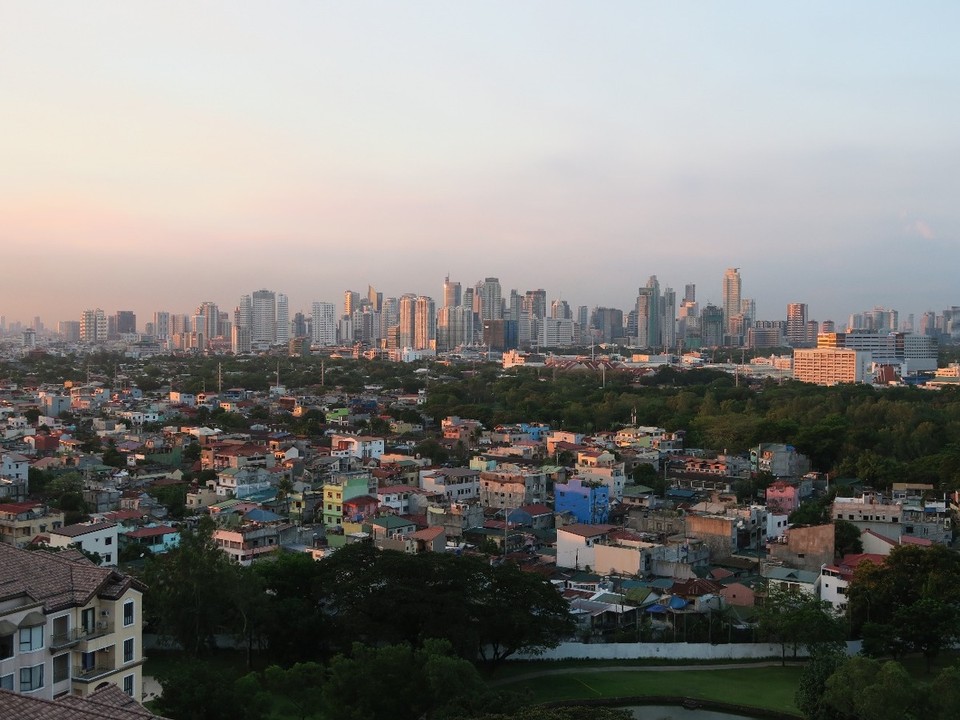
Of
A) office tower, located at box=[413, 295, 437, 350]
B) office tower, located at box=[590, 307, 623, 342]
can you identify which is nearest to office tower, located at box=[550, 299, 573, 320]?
office tower, located at box=[590, 307, 623, 342]

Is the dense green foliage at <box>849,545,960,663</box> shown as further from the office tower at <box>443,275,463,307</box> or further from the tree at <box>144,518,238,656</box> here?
the office tower at <box>443,275,463,307</box>

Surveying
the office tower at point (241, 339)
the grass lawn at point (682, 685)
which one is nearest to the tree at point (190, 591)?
the grass lawn at point (682, 685)

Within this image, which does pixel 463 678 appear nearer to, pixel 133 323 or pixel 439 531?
pixel 439 531

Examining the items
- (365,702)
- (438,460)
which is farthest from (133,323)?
(365,702)

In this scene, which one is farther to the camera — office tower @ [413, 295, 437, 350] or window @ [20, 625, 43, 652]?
office tower @ [413, 295, 437, 350]

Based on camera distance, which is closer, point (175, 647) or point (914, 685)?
point (914, 685)

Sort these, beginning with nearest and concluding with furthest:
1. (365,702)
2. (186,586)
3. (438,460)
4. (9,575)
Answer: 1. (9,575)
2. (365,702)
3. (186,586)
4. (438,460)

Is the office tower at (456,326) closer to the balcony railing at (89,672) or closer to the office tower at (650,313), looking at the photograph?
the office tower at (650,313)

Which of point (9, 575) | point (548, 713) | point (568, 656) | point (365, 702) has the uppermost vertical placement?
point (9, 575)
